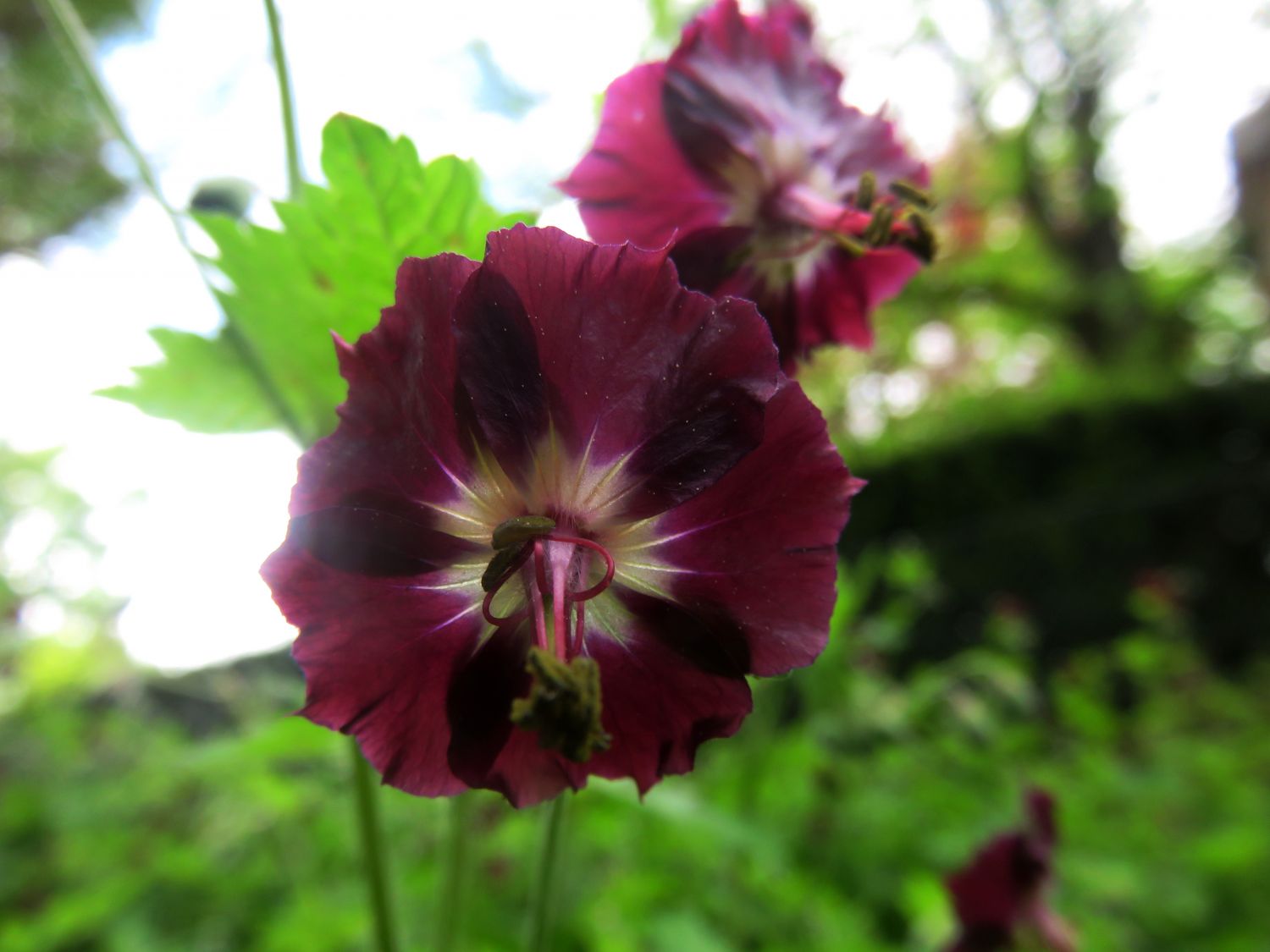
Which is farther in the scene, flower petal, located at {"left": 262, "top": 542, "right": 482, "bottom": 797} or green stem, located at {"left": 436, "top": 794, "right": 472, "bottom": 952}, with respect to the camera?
green stem, located at {"left": 436, "top": 794, "right": 472, "bottom": 952}

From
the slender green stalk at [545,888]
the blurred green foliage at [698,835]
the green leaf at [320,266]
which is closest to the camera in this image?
the green leaf at [320,266]

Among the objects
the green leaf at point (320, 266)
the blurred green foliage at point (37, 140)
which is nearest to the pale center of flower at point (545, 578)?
the green leaf at point (320, 266)

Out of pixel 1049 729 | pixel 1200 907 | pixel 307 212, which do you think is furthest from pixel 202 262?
pixel 1049 729

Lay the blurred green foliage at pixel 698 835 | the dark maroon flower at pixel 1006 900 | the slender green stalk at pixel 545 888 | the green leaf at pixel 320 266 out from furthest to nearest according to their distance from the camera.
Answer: the blurred green foliage at pixel 698 835, the dark maroon flower at pixel 1006 900, the slender green stalk at pixel 545 888, the green leaf at pixel 320 266

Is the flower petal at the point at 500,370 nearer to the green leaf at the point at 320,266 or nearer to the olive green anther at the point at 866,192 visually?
the green leaf at the point at 320,266

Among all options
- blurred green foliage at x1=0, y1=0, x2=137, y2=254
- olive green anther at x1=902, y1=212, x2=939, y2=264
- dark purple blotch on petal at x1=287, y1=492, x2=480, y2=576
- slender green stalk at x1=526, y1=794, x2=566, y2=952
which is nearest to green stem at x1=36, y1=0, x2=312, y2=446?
dark purple blotch on petal at x1=287, y1=492, x2=480, y2=576

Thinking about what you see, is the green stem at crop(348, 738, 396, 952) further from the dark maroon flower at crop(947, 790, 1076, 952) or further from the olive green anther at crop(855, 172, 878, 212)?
the dark maroon flower at crop(947, 790, 1076, 952)
